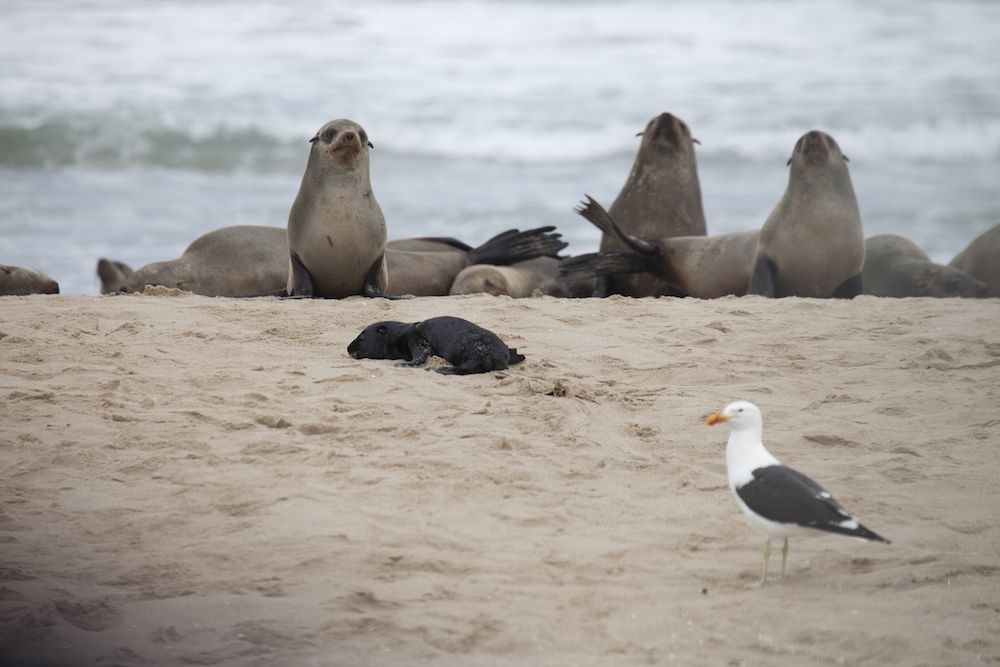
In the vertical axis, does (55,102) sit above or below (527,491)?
above

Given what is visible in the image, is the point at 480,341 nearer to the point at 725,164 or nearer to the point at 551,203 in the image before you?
the point at 551,203

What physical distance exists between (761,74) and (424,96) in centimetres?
594

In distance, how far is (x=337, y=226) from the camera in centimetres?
768

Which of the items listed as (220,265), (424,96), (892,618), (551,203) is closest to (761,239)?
(220,265)

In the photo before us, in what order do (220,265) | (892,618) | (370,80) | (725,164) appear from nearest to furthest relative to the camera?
(892,618), (220,265), (725,164), (370,80)

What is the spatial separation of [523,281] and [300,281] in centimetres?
163

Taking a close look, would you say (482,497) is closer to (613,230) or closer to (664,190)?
(613,230)

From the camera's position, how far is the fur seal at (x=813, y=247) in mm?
8039

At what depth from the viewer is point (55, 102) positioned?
19797 millimetres

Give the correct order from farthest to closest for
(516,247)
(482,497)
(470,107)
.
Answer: (470,107) → (516,247) → (482,497)

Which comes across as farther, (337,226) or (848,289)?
(848,289)

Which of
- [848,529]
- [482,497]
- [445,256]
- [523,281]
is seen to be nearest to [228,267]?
[445,256]

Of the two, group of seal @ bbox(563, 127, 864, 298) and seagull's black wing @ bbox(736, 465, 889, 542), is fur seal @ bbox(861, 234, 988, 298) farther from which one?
seagull's black wing @ bbox(736, 465, 889, 542)

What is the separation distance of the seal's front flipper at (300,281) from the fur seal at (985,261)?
4.38 meters
